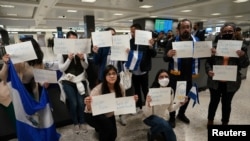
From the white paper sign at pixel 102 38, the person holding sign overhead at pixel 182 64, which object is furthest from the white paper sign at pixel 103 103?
the person holding sign overhead at pixel 182 64

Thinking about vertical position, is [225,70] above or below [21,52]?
below

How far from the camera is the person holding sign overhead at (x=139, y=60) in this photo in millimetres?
2516

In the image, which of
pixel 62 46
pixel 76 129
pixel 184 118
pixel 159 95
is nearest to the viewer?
pixel 159 95

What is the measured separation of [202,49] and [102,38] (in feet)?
4.01

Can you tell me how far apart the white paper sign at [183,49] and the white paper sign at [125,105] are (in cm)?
84

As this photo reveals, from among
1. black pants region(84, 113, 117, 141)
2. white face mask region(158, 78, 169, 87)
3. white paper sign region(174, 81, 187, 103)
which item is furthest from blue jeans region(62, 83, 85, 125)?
white paper sign region(174, 81, 187, 103)

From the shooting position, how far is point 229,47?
6.90 ft

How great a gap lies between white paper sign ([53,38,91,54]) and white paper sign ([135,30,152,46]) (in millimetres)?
596

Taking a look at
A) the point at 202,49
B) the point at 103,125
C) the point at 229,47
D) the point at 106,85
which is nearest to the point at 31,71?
the point at 106,85

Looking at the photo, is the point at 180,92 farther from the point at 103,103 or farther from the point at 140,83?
the point at 103,103

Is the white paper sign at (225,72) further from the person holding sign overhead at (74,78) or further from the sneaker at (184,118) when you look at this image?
the person holding sign overhead at (74,78)

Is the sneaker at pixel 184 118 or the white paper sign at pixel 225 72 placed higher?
the white paper sign at pixel 225 72

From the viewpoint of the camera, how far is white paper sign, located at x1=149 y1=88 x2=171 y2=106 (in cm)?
192

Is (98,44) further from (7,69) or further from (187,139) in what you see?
(187,139)
